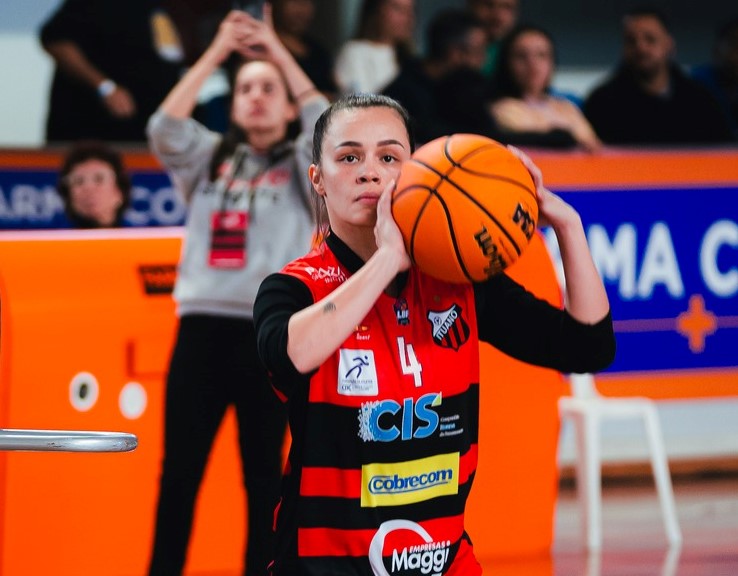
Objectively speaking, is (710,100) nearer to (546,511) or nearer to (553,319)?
(546,511)

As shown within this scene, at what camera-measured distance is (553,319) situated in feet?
8.68

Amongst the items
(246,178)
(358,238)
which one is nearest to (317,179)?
(358,238)

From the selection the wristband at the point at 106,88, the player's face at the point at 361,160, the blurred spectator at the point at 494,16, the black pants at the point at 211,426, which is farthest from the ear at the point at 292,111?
the blurred spectator at the point at 494,16

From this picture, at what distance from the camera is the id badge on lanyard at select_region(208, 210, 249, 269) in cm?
450

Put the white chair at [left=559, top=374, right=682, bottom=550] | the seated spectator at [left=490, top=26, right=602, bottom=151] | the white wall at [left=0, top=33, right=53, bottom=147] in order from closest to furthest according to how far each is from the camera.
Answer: the white chair at [left=559, top=374, right=682, bottom=550], the seated spectator at [left=490, top=26, right=602, bottom=151], the white wall at [left=0, top=33, right=53, bottom=147]

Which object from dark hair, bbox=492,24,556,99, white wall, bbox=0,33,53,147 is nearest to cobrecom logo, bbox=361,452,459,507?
dark hair, bbox=492,24,556,99

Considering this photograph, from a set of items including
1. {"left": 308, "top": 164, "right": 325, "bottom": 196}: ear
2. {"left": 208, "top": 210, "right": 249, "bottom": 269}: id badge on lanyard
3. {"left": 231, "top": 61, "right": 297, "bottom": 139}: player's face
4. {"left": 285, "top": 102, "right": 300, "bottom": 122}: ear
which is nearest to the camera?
{"left": 308, "top": 164, "right": 325, "bottom": 196}: ear

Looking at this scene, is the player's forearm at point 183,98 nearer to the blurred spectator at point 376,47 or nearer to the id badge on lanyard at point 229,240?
the id badge on lanyard at point 229,240

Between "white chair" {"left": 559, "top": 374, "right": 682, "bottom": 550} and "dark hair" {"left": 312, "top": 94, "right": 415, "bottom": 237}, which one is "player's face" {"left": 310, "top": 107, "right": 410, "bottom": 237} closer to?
"dark hair" {"left": 312, "top": 94, "right": 415, "bottom": 237}

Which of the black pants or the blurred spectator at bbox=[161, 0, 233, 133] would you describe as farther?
the blurred spectator at bbox=[161, 0, 233, 133]

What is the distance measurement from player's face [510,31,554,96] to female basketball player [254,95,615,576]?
5204 millimetres

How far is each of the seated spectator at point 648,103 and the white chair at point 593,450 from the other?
7.85ft

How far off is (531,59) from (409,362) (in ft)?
18.0

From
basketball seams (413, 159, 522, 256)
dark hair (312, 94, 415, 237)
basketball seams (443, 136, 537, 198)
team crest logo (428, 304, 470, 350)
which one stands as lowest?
team crest logo (428, 304, 470, 350)
